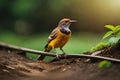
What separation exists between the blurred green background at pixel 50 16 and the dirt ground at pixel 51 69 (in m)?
7.76

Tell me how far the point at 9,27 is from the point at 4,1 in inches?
27.6

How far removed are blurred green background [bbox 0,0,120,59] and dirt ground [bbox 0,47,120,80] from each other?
7757mm

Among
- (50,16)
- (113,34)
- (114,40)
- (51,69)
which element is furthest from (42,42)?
(114,40)

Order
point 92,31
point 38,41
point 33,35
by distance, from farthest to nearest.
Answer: point 92,31, point 33,35, point 38,41

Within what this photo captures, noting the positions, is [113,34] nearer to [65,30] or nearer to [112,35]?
[112,35]

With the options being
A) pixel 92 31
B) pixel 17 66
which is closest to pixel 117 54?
pixel 17 66

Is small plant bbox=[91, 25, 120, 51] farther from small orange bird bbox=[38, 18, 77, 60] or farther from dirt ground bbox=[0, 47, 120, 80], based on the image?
small orange bird bbox=[38, 18, 77, 60]

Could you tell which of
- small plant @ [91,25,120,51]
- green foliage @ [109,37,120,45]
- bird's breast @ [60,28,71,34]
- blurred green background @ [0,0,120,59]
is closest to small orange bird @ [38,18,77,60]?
bird's breast @ [60,28,71,34]

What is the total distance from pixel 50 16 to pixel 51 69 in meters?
10.5

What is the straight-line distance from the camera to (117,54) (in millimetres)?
6434

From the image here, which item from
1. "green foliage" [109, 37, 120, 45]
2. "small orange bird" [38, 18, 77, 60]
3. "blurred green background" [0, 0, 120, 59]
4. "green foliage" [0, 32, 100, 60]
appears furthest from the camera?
"blurred green background" [0, 0, 120, 59]

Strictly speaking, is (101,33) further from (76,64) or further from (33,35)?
(76,64)

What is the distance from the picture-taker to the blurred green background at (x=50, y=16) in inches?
634

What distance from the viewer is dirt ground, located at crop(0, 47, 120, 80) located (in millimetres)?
5957
